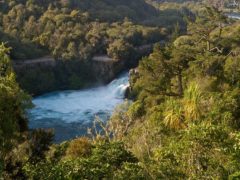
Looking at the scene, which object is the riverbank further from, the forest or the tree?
the tree

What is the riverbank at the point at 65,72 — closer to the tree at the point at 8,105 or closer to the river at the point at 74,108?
the river at the point at 74,108

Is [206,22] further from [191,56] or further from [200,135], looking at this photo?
[200,135]

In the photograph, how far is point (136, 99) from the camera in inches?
1511

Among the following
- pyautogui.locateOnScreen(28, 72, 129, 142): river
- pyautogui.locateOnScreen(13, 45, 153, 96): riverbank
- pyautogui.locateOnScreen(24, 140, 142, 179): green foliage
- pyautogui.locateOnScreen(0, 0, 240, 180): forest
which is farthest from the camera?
pyautogui.locateOnScreen(13, 45, 153, 96): riverbank

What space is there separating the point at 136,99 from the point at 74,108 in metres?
11.6

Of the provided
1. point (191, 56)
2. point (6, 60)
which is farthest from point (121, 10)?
point (6, 60)

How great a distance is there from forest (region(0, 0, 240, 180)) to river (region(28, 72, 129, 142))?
285 centimetres

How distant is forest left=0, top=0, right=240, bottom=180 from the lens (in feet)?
41.5

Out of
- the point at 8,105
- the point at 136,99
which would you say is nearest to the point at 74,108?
the point at 136,99

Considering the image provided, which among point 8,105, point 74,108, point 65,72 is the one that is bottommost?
point 74,108

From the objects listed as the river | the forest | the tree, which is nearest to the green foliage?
the forest

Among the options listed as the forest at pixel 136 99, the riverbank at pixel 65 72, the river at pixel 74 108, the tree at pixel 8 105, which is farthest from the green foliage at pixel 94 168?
the riverbank at pixel 65 72

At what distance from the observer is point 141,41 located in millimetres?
67688

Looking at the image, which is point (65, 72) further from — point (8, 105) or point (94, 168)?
point (94, 168)
